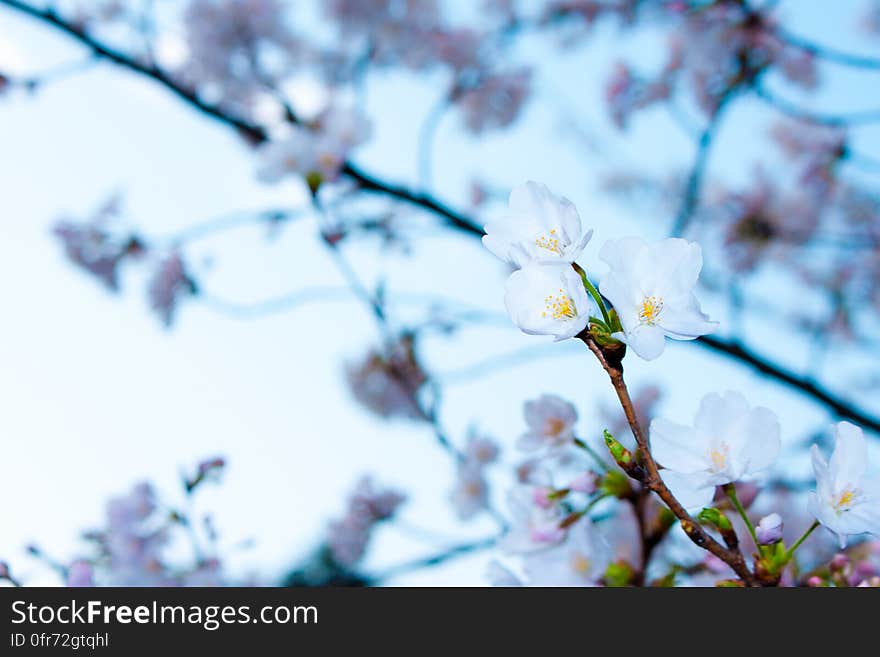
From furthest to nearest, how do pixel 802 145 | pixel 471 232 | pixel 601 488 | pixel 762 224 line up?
pixel 802 145, pixel 762 224, pixel 471 232, pixel 601 488

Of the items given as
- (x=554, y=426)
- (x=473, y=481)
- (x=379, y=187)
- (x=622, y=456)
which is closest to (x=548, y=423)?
(x=554, y=426)

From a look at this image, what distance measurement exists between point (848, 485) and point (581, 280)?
0.28 m

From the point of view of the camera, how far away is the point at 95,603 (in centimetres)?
77

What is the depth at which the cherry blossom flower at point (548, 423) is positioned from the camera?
0.90 m

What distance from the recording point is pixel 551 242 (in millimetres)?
586

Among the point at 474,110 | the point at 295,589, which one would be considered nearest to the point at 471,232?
the point at 295,589

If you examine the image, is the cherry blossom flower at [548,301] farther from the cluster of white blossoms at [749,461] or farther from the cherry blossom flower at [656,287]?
the cluster of white blossoms at [749,461]

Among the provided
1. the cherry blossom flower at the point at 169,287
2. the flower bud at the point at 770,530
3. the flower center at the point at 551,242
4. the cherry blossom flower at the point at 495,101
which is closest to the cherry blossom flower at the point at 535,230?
the flower center at the point at 551,242

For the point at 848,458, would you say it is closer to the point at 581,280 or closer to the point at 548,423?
the point at 581,280

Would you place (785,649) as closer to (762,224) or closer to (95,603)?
(95,603)

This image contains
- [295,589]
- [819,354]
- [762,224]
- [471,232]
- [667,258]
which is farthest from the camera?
[762,224]

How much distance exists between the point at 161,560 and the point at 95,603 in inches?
29.7

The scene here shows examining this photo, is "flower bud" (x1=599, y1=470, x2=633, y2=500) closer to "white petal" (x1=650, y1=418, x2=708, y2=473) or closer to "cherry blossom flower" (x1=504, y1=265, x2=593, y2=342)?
"white petal" (x1=650, y1=418, x2=708, y2=473)

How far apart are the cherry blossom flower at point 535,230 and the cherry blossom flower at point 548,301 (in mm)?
14
